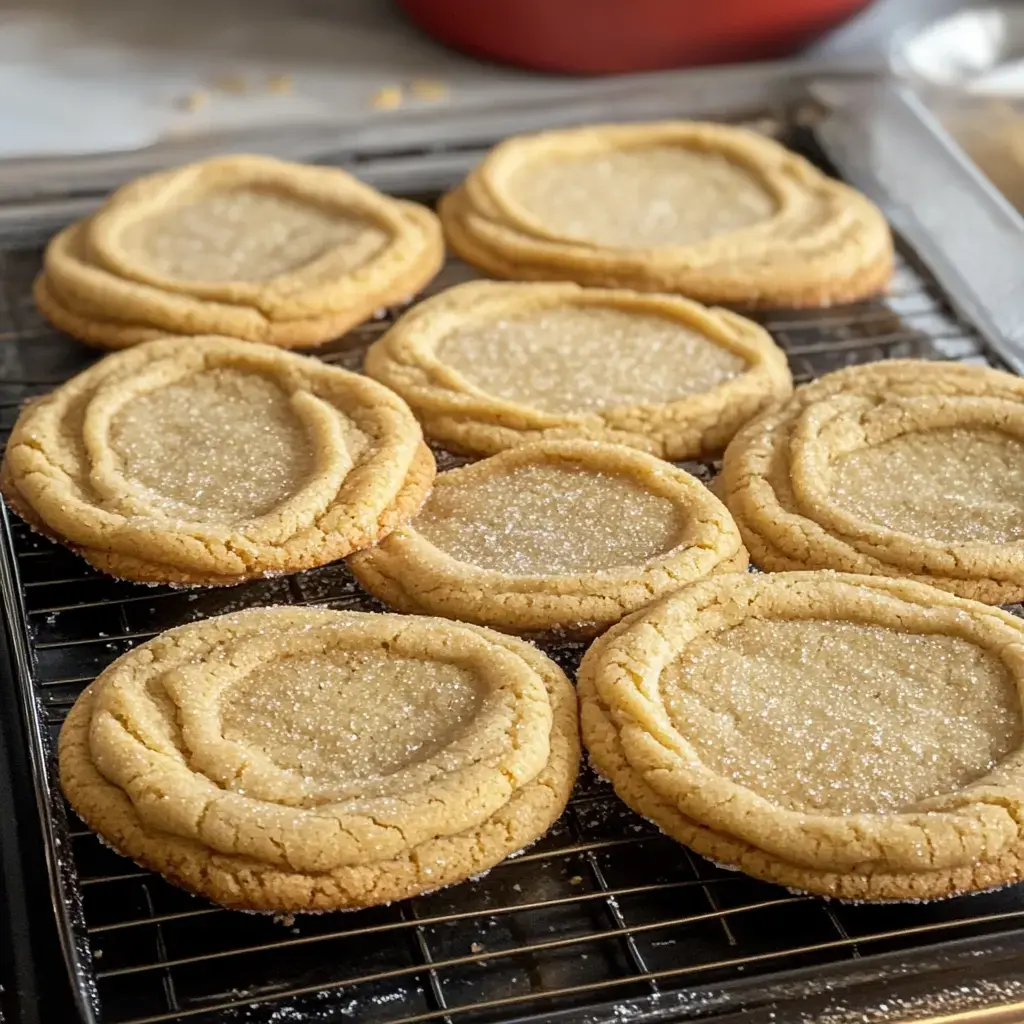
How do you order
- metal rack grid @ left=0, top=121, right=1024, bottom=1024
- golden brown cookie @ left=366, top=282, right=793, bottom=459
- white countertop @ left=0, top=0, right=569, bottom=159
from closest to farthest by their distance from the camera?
1. metal rack grid @ left=0, top=121, right=1024, bottom=1024
2. golden brown cookie @ left=366, top=282, right=793, bottom=459
3. white countertop @ left=0, top=0, right=569, bottom=159

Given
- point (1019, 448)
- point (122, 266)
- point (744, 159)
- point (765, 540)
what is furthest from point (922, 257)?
point (122, 266)

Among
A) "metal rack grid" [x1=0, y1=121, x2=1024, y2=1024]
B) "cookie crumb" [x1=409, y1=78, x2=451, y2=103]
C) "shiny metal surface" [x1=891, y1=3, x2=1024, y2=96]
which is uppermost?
"shiny metal surface" [x1=891, y1=3, x2=1024, y2=96]

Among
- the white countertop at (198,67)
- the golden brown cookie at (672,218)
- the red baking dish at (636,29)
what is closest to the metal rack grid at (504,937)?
the golden brown cookie at (672,218)

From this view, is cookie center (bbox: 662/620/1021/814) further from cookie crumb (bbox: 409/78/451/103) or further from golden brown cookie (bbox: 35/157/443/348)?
cookie crumb (bbox: 409/78/451/103)

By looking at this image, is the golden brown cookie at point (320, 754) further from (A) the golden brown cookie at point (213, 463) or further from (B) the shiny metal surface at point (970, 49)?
(B) the shiny metal surface at point (970, 49)

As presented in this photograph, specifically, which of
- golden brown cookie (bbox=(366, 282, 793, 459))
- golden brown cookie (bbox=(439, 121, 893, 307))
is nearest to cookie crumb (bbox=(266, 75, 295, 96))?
golden brown cookie (bbox=(439, 121, 893, 307))

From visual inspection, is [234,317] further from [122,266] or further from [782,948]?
[782,948]

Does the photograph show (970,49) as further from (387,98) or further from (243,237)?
(243,237)
